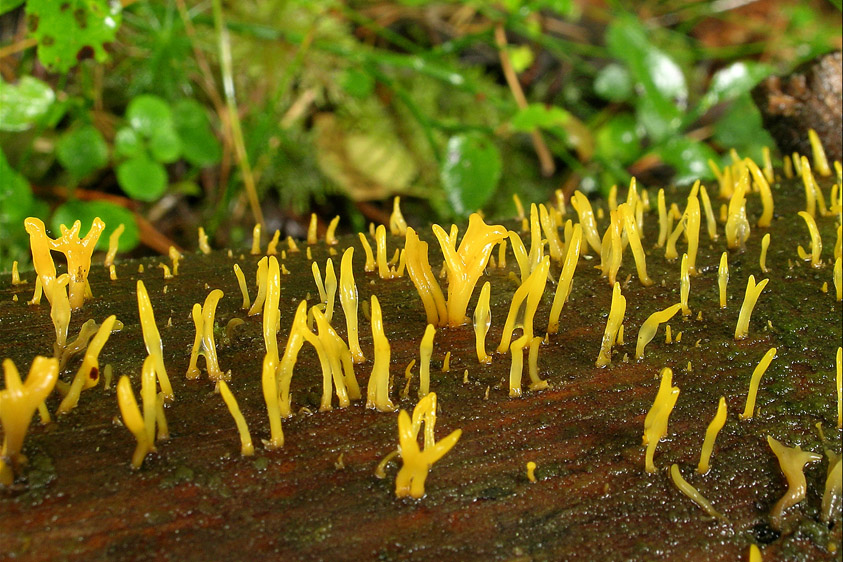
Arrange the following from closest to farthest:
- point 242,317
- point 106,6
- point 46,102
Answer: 1. point 242,317
2. point 106,6
3. point 46,102

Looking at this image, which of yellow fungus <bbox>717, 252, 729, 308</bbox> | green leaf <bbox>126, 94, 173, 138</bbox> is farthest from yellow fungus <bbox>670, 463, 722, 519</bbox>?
green leaf <bbox>126, 94, 173, 138</bbox>

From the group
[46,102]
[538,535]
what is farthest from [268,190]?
[538,535]

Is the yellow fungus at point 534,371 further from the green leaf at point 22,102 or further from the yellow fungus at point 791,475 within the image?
the green leaf at point 22,102

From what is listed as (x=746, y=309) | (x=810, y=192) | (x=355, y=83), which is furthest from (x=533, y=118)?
(x=746, y=309)

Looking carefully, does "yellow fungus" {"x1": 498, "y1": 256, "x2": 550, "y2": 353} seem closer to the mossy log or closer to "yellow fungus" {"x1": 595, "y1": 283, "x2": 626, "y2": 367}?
the mossy log

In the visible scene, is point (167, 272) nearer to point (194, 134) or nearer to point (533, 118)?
point (194, 134)

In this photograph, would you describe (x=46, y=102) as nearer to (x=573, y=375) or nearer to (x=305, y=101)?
(x=305, y=101)
